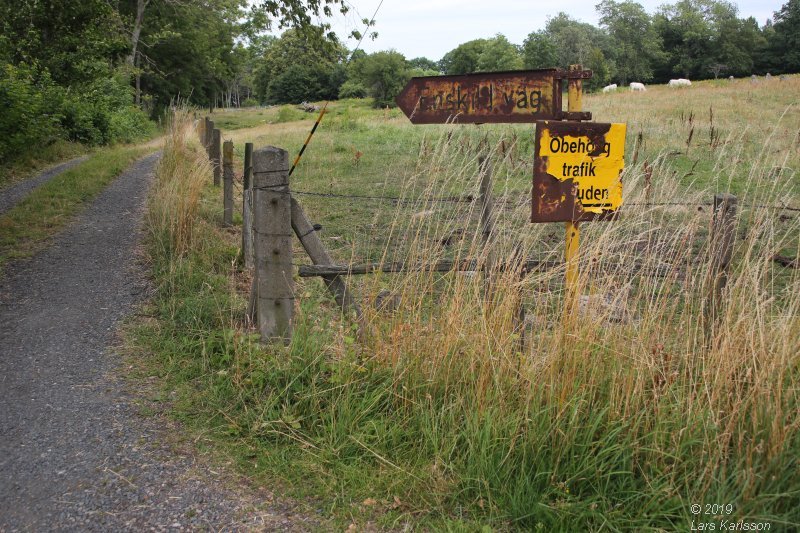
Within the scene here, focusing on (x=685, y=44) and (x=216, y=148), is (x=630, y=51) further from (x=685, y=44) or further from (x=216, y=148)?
(x=216, y=148)

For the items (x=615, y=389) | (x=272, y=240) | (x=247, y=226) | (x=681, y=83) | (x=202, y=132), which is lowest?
(x=615, y=389)

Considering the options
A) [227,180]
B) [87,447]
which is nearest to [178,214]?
[227,180]

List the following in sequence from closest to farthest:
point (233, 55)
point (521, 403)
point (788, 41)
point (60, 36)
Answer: point (521, 403) → point (60, 36) → point (233, 55) → point (788, 41)

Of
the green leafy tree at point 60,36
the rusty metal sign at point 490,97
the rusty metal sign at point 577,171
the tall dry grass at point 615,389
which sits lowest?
the tall dry grass at point 615,389

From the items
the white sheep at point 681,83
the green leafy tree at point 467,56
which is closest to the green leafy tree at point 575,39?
the green leafy tree at point 467,56

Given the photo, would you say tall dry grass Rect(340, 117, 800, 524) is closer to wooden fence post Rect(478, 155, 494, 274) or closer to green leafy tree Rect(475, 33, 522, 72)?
wooden fence post Rect(478, 155, 494, 274)

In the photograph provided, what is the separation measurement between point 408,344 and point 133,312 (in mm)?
2957

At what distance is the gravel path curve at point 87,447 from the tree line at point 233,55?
2331 mm

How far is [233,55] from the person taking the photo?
54.5m

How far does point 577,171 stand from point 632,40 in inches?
4269

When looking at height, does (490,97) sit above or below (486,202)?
above

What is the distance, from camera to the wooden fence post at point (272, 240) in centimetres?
449

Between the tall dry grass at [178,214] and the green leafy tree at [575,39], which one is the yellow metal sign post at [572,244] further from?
the green leafy tree at [575,39]

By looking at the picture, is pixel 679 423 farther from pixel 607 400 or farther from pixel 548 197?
pixel 548 197
